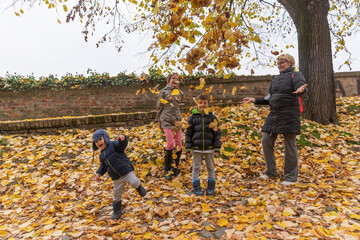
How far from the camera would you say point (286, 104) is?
3369 mm

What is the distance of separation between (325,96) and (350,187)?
3.54 meters

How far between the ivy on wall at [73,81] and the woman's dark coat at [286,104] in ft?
19.6

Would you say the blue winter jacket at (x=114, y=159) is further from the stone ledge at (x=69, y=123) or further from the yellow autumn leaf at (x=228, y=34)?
the stone ledge at (x=69, y=123)

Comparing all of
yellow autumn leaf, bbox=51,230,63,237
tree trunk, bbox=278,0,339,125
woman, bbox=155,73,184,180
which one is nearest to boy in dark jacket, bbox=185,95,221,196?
woman, bbox=155,73,184,180

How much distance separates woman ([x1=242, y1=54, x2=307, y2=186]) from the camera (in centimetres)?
335

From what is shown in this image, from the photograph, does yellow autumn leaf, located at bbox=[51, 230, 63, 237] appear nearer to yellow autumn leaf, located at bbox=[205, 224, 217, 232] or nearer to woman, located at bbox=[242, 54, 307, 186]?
yellow autumn leaf, located at bbox=[205, 224, 217, 232]

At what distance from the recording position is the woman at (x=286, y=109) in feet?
11.0

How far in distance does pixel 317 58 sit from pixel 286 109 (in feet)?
12.1

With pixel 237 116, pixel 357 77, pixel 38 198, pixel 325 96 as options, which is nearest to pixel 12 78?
pixel 38 198

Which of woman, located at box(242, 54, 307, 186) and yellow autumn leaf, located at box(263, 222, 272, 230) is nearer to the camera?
yellow autumn leaf, located at box(263, 222, 272, 230)

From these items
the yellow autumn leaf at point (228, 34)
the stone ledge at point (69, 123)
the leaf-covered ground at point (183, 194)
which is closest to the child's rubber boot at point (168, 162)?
the leaf-covered ground at point (183, 194)

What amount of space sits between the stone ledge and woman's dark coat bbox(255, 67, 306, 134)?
4.07 m

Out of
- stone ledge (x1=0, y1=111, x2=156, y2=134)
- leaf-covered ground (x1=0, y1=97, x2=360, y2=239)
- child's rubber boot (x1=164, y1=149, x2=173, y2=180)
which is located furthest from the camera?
stone ledge (x1=0, y1=111, x2=156, y2=134)

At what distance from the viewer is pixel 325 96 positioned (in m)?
6.10
